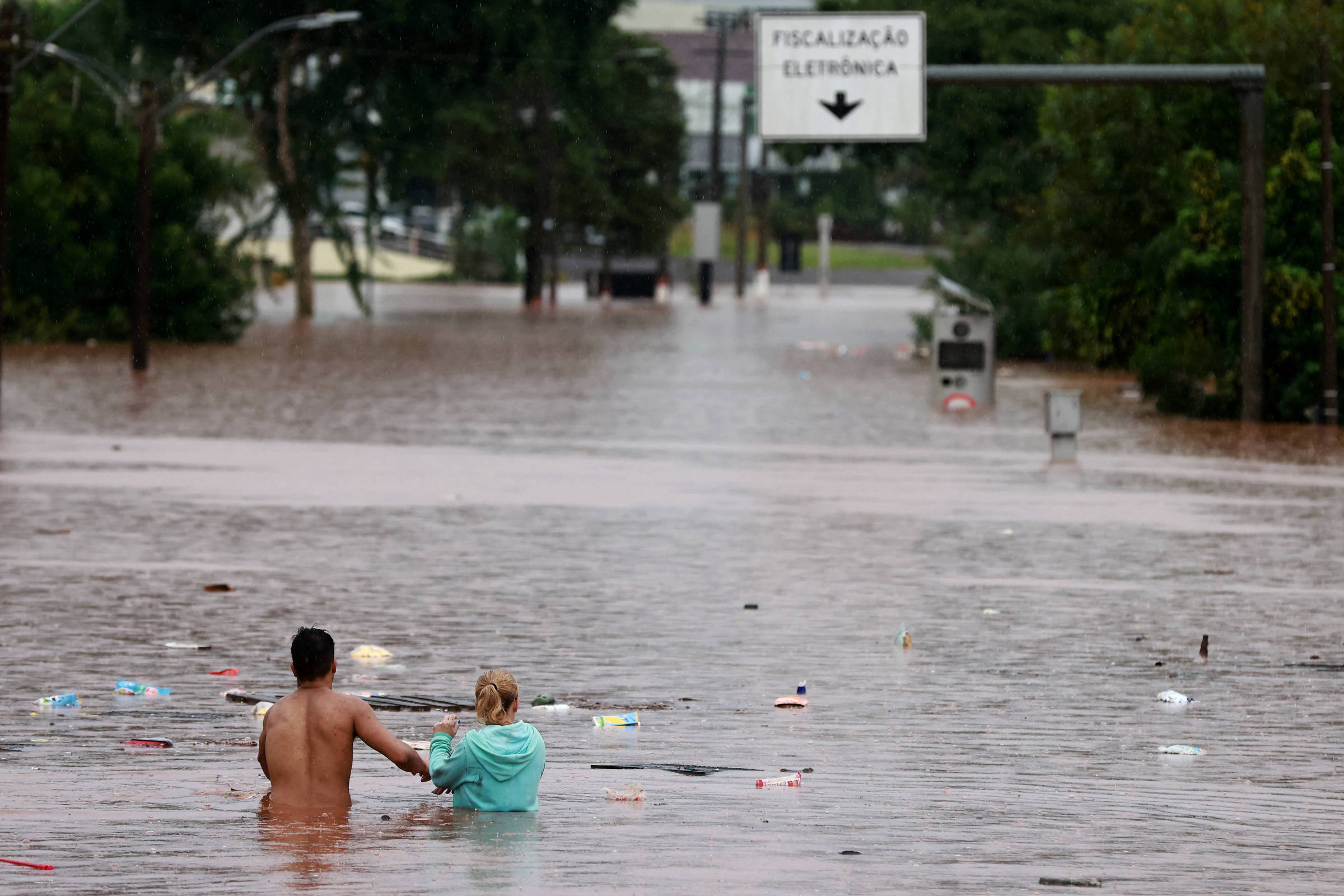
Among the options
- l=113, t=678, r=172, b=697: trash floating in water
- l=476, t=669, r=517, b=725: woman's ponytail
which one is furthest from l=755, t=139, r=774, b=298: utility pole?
l=476, t=669, r=517, b=725: woman's ponytail

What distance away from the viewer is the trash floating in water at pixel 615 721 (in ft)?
30.5

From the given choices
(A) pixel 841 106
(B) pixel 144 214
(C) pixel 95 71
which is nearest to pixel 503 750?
(A) pixel 841 106

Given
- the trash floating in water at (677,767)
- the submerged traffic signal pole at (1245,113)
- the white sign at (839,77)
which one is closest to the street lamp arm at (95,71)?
the white sign at (839,77)

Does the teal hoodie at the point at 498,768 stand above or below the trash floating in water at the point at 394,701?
above

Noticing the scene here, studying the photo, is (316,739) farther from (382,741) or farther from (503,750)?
(503,750)

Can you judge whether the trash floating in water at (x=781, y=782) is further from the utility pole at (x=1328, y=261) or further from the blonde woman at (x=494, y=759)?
the utility pole at (x=1328, y=261)

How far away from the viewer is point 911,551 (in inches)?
612

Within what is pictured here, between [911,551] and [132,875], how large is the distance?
972 centimetres

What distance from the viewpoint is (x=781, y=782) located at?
7988 millimetres

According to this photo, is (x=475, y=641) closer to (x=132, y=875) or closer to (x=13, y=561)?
(x=13, y=561)

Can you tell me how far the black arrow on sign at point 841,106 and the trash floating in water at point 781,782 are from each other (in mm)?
21918

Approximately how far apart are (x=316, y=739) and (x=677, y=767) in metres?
1.52

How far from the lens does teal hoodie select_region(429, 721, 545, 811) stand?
24.2 feet

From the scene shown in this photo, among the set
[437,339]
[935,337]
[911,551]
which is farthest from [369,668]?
[437,339]
